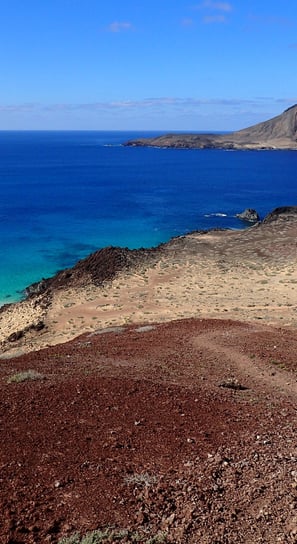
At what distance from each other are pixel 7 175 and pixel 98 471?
426ft

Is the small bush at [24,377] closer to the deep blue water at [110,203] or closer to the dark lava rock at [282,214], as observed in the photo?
the deep blue water at [110,203]

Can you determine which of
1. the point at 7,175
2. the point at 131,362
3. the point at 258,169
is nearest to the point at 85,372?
the point at 131,362

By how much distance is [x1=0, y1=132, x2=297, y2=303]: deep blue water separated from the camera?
56.3 meters

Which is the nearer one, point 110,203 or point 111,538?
point 111,538

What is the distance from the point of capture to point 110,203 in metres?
88.2

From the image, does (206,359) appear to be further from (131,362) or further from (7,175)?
(7,175)

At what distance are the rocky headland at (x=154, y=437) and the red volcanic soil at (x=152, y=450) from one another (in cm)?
2

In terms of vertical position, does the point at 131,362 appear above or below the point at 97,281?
above

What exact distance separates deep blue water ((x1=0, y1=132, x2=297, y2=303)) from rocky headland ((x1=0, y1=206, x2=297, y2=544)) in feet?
83.5

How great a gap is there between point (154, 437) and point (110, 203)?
79.3 metres

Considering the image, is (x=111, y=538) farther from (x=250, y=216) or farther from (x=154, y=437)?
(x=250, y=216)

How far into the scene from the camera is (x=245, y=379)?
15.2m

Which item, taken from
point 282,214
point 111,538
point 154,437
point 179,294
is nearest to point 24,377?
point 154,437

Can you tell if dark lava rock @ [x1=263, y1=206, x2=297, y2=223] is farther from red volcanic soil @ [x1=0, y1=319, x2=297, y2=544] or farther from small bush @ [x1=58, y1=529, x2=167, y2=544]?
small bush @ [x1=58, y1=529, x2=167, y2=544]
